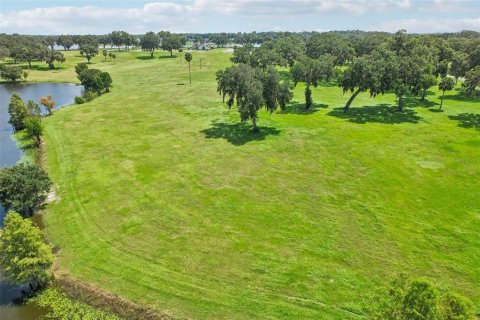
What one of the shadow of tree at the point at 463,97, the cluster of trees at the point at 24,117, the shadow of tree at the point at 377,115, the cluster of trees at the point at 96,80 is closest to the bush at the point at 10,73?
the cluster of trees at the point at 96,80

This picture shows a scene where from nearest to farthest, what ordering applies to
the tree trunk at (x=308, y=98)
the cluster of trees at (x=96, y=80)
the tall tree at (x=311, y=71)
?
the tree trunk at (x=308, y=98) → the tall tree at (x=311, y=71) → the cluster of trees at (x=96, y=80)

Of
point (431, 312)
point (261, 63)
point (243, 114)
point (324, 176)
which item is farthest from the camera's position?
point (261, 63)

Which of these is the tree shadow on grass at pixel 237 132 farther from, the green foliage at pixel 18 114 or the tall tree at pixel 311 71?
the green foliage at pixel 18 114

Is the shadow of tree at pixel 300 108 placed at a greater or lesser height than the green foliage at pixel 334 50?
lesser

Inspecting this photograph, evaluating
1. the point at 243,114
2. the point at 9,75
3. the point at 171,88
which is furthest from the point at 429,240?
the point at 9,75

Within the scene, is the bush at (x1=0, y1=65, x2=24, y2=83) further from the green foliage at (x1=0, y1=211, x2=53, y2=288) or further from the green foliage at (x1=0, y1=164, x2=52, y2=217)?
the green foliage at (x1=0, y1=211, x2=53, y2=288)

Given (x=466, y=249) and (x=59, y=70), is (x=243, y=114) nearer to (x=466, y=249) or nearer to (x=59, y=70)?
(x=466, y=249)

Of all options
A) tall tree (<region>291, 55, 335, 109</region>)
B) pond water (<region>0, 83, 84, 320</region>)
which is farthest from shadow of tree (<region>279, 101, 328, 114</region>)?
pond water (<region>0, 83, 84, 320</region>)
